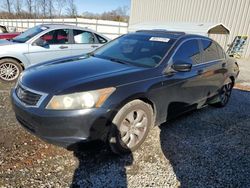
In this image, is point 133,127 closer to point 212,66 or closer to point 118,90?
point 118,90

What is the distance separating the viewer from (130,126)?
3201 mm

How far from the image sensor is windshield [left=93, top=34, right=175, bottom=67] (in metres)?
3.65

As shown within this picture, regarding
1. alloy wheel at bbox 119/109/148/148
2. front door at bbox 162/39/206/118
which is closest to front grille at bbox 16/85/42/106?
alloy wheel at bbox 119/109/148/148

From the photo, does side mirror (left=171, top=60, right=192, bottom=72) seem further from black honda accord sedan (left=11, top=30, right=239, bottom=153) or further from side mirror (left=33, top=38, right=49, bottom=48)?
side mirror (left=33, top=38, right=49, bottom=48)

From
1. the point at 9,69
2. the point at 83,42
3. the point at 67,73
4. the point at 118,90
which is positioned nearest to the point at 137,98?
the point at 118,90

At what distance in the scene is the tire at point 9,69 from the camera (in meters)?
6.15

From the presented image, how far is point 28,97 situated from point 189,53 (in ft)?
8.66

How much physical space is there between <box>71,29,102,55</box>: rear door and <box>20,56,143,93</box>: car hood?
3396mm

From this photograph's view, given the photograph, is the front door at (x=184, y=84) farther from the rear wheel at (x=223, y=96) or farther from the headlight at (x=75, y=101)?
the headlight at (x=75, y=101)

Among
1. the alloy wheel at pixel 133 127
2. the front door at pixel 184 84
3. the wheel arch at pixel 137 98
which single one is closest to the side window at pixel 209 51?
the front door at pixel 184 84

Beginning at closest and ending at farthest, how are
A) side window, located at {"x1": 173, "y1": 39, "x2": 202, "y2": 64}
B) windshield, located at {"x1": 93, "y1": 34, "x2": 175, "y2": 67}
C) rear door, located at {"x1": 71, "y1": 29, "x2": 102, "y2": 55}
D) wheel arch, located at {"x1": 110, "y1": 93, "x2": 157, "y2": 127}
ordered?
wheel arch, located at {"x1": 110, "y1": 93, "x2": 157, "y2": 127} → windshield, located at {"x1": 93, "y1": 34, "x2": 175, "y2": 67} → side window, located at {"x1": 173, "y1": 39, "x2": 202, "y2": 64} → rear door, located at {"x1": 71, "y1": 29, "x2": 102, "y2": 55}

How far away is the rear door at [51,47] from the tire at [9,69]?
380 mm

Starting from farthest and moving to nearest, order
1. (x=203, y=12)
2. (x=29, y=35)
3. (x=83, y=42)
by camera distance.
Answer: (x=203, y=12), (x=83, y=42), (x=29, y=35)

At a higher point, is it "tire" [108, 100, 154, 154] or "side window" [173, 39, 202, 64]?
"side window" [173, 39, 202, 64]
